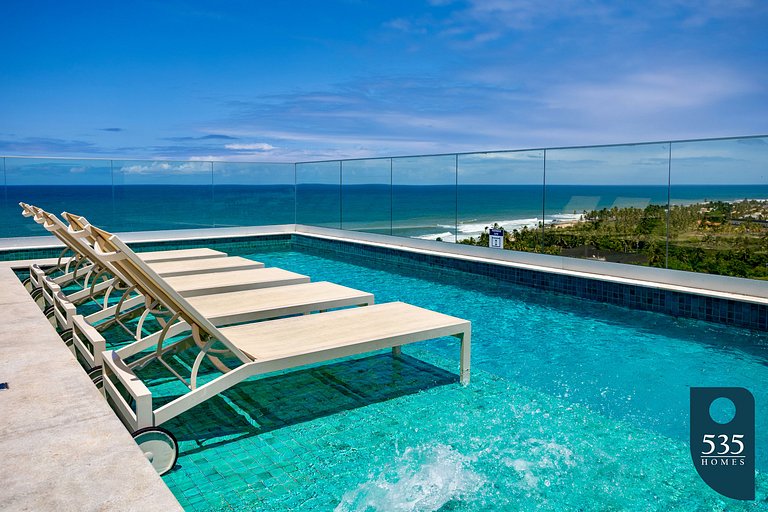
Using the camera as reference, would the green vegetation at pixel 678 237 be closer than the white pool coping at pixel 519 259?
No

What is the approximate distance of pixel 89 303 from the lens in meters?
6.66

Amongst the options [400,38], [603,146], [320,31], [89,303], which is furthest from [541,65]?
[89,303]

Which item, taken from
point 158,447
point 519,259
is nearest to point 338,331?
point 158,447

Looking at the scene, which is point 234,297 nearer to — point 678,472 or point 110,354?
point 110,354

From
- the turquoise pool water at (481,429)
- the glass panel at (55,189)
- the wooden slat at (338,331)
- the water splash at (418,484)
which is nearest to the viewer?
the water splash at (418,484)

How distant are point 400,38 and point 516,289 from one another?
17.4 metres

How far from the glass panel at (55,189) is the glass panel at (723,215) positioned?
9.57 metres

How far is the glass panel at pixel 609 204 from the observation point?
24.1 feet

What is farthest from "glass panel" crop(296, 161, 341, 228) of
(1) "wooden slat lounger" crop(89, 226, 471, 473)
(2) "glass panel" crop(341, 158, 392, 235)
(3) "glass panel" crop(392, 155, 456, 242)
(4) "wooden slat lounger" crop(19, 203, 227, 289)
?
(1) "wooden slat lounger" crop(89, 226, 471, 473)

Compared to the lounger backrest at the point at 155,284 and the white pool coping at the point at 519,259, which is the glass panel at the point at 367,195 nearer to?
the white pool coping at the point at 519,259

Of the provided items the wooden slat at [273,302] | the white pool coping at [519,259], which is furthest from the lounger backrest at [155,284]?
the white pool coping at [519,259]

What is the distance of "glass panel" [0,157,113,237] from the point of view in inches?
412

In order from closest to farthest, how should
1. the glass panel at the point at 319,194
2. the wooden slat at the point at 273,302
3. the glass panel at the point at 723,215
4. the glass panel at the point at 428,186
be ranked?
the wooden slat at the point at 273,302, the glass panel at the point at 723,215, the glass panel at the point at 428,186, the glass panel at the point at 319,194

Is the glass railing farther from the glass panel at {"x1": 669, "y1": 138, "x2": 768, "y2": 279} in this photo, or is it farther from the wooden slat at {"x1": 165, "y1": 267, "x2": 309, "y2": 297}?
the wooden slat at {"x1": 165, "y1": 267, "x2": 309, "y2": 297}
